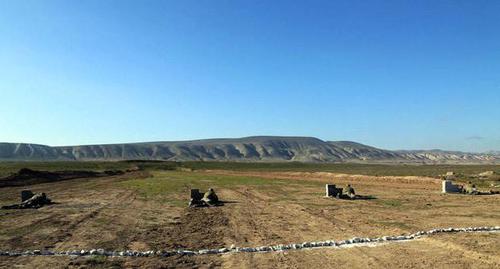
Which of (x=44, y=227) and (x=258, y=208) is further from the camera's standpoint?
(x=258, y=208)

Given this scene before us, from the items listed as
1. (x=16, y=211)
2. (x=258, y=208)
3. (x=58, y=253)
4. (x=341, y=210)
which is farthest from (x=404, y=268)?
(x=16, y=211)

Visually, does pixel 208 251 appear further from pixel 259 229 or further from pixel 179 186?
pixel 179 186

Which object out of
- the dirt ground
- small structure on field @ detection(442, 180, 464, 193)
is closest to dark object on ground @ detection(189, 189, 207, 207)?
the dirt ground

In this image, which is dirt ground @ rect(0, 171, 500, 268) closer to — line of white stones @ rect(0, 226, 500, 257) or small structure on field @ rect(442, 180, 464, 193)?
line of white stones @ rect(0, 226, 500, 257)

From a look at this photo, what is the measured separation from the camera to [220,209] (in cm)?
3238

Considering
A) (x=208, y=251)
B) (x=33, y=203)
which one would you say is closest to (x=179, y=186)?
(x=33, y=203)

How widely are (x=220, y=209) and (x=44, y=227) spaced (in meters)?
11.5

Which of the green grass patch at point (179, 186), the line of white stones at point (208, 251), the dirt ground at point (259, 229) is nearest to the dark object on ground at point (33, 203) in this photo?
the dirt ground at point (259, 229)

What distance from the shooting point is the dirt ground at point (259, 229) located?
16.1 m

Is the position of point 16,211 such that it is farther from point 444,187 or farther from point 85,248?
point 444,187

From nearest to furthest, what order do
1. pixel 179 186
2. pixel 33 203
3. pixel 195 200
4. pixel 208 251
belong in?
pixel 208 251 < pixel 33 203 < pixel 195 200 < pixel 179 186

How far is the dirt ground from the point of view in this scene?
16.1 meters

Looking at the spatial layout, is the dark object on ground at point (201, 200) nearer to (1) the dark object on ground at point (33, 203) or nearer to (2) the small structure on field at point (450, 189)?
(1) the dark object on ground at point (33, 203)

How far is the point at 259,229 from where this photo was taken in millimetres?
23188
